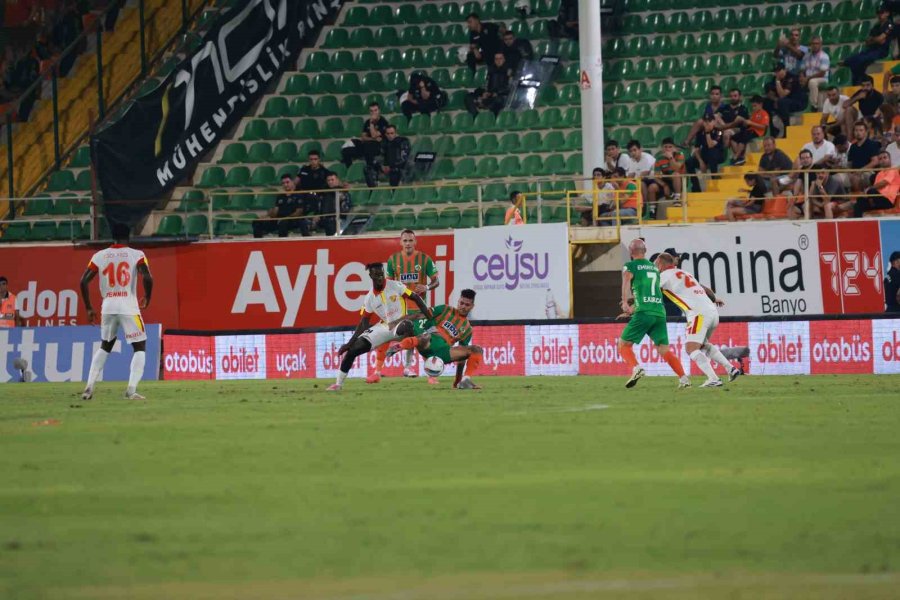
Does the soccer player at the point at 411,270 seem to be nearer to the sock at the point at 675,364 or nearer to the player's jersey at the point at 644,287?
the player's jersey at the point at 644,287

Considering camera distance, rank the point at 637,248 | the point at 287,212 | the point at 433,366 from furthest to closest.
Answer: the point at 287,212 < the point at 433,366 < the point at 637,248

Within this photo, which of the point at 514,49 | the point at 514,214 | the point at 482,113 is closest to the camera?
the point at 514,214

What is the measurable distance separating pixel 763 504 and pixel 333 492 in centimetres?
245

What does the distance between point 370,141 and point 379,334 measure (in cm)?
1220

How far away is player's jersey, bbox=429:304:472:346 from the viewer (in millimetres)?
20562

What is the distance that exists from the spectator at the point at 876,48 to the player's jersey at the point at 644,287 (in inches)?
451

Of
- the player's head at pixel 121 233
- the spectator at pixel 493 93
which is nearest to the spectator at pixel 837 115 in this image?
the spectator at pixel 493 93

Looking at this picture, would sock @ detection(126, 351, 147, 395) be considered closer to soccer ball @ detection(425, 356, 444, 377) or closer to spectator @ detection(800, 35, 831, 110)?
soccer ball @ detection(425, 356, 444, 377)

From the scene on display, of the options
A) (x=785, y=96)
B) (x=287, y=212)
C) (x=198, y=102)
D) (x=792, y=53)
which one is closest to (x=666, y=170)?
(x=785, y=96)

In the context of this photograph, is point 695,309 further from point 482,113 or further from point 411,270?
point 482,113

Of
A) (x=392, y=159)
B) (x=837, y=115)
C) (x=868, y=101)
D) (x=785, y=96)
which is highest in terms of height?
(x=785, y=96)

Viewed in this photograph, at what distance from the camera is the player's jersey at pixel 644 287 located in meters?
19.5

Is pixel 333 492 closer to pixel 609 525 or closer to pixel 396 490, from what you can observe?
pixel 396 490

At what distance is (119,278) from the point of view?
18188 mm
